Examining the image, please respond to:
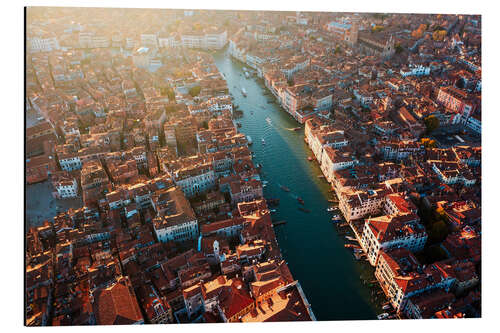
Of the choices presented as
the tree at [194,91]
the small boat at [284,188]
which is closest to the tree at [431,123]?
the small boat at [284,188]

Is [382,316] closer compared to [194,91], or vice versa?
[382,316]

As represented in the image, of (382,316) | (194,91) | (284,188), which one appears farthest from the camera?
(194,91)

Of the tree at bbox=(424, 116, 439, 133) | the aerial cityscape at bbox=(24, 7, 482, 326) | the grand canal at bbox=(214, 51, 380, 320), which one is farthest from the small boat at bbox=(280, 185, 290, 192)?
the tree at bbox=(424, 116, 439, 133)

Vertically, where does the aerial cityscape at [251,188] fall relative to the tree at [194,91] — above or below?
below

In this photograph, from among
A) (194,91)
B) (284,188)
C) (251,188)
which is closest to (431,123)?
(284,188)

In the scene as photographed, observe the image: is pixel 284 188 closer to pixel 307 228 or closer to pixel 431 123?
pixel 307 228

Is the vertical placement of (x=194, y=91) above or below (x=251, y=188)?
above

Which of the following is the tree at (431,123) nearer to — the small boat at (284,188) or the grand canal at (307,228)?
the grand canal at (307,228)
